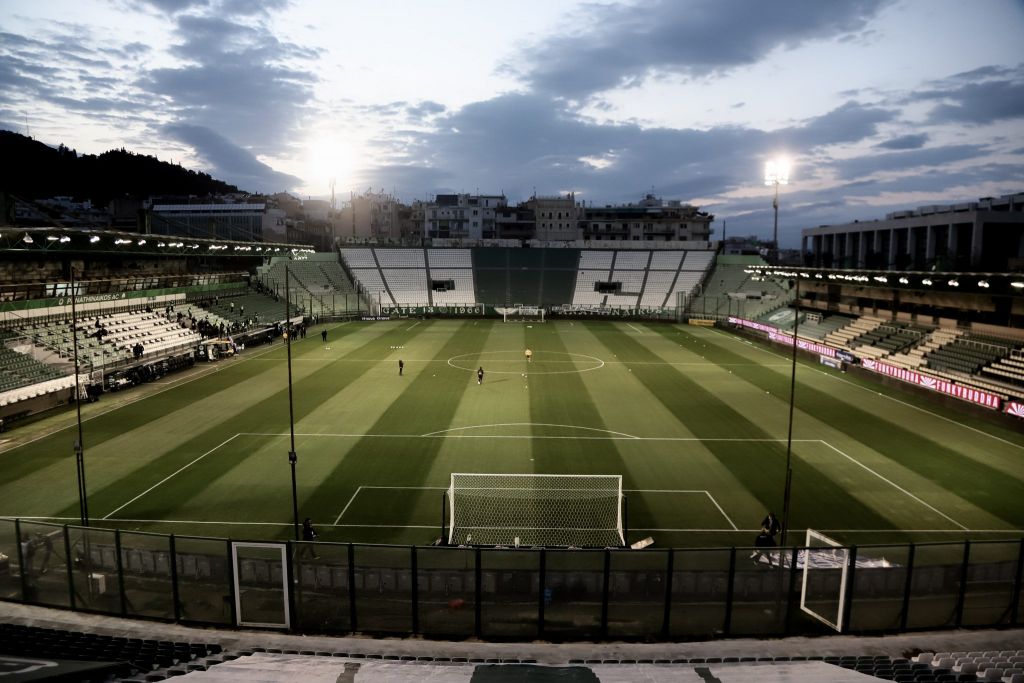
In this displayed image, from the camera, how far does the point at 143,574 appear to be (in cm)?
1170

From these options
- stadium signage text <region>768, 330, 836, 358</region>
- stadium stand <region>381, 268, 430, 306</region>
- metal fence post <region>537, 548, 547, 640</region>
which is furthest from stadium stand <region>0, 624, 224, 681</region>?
stadium stand <region>381, 268, 430, 306</region>

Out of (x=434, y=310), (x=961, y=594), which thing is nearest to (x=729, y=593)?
(x=961, y=594)

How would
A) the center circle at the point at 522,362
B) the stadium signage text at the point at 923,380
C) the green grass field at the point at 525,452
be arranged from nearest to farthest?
the green grass field at the point at 525,452 → the stadium signage text at the point at 923,380 → the center circle at the point at 522,362

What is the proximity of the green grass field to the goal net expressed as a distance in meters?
4.65

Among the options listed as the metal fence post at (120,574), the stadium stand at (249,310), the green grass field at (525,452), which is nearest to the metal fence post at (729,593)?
the green grass field at (525,452)

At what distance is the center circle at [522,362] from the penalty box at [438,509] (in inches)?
798

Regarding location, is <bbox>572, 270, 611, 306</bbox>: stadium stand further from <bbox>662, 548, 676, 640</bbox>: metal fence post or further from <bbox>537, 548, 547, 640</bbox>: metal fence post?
<bbox>537, 548, 547, 640</bbox>: metal fence post

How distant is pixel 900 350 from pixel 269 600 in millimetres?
42093

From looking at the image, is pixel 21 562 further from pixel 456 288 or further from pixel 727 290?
pixel 727 290

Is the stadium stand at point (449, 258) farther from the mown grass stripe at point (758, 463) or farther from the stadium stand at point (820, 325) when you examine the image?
the mown grass stripe at point (758, 463)

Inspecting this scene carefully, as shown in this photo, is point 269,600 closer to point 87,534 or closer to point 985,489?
point 87,534

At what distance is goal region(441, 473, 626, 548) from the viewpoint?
1647cm

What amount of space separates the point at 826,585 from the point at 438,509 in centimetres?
1054

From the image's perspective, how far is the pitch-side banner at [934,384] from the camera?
2936cm
